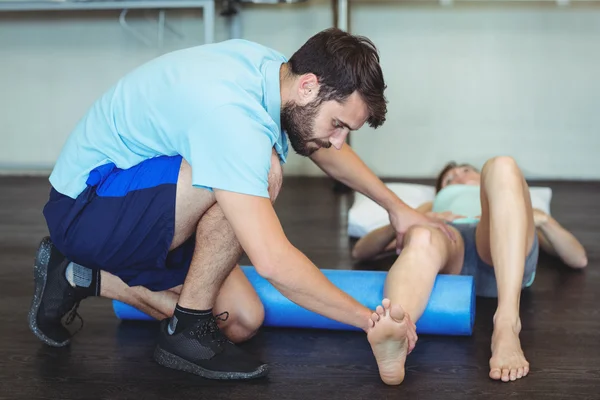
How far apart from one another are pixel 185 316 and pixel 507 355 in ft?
2.31

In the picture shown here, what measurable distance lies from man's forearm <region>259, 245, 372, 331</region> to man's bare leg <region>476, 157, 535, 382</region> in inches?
15.3

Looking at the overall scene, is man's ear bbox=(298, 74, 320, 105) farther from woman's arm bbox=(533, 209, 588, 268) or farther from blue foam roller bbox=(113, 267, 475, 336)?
woman's arm bbox=(533, 209, 588, 268)

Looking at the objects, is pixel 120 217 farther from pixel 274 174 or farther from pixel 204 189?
pixel 274 174

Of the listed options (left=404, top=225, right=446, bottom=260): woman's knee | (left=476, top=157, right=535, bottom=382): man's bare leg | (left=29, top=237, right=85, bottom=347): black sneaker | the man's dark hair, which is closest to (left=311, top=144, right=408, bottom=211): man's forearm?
(left=404, top=225, right=446, bottom=260): woman's knee

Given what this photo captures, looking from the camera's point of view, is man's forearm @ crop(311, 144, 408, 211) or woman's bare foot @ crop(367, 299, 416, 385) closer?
woman's bare foot @ crop(367, 299, 416, 385)

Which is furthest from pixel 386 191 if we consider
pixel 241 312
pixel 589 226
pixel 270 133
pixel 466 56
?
pixel 466 56

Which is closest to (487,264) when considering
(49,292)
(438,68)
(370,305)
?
(370,305)

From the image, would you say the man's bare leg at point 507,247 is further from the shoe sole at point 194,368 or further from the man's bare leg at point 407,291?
the shoe sole at point 194,368

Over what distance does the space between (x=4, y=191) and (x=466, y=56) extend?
8.22 feet

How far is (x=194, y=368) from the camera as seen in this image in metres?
1.82

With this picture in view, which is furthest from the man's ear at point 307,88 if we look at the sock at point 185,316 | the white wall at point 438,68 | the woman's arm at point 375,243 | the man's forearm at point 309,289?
the white wall at point 438,68

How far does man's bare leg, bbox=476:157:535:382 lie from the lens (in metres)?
1.80

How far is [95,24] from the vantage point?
183 inches

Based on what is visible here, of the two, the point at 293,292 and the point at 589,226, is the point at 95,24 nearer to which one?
the point at 589,226
